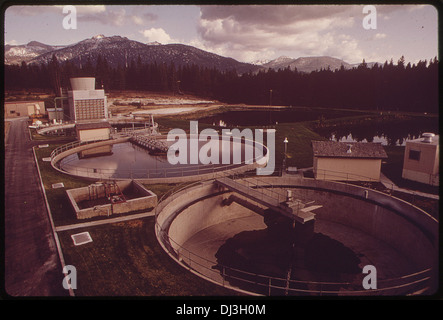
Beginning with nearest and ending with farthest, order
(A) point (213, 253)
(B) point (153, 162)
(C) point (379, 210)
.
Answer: (A) point (213, 253) → (C) point (379, 210) → (B) point (153, 162)

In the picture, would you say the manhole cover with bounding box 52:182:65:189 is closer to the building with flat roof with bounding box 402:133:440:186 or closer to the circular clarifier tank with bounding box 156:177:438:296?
the circular clarifier tank with bounding box 156:177:438:296

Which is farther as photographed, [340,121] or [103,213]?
[340,121]

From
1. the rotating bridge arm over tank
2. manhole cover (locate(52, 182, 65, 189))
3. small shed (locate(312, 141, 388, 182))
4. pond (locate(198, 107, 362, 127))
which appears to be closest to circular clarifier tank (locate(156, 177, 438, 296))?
the rotating bridge arm over tank

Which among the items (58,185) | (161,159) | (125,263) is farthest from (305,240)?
(161,159)

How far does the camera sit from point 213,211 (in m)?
29.0

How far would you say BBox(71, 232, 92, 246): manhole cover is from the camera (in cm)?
1767

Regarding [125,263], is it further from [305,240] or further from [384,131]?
[384,131]

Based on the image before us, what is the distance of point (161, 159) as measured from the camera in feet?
A: 135

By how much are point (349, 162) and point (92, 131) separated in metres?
39.1

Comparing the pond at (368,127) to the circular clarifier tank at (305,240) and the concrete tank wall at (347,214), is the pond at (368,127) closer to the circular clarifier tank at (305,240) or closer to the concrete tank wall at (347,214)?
the concrete tank wall at (347,214)

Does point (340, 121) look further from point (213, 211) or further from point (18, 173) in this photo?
point (18, 173)

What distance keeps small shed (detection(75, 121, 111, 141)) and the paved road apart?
692 inches
